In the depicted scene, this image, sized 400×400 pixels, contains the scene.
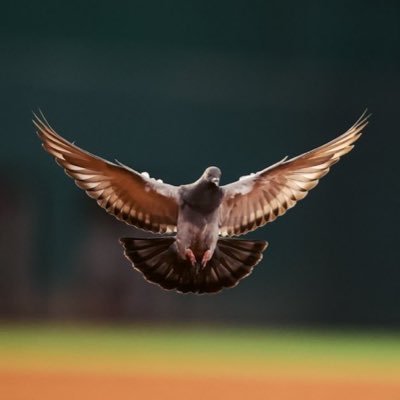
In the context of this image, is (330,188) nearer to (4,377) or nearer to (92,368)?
(92,368)

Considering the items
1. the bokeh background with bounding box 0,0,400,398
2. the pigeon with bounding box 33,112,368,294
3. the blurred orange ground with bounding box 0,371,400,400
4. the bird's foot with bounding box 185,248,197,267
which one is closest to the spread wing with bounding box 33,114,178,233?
the pigeon with bounding box 33,112,368,294

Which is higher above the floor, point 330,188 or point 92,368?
point 330,188

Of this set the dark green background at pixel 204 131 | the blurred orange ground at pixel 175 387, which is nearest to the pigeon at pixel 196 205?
the blurred orange ground at pixel 175 387

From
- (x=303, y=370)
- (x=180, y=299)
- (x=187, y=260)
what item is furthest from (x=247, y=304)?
(x=187, y=260)

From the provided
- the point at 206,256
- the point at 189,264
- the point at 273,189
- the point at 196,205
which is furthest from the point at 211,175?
the point at 273,189

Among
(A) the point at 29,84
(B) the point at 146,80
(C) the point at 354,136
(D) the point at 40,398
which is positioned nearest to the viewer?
(C) the point at 354,136
